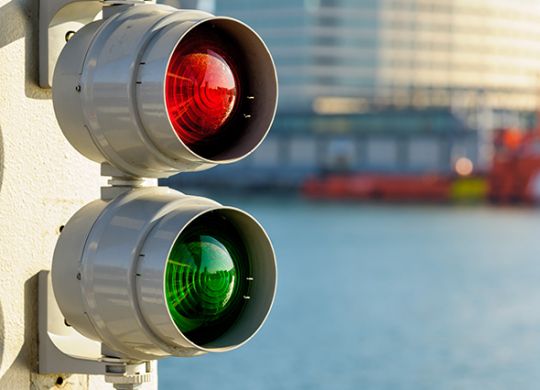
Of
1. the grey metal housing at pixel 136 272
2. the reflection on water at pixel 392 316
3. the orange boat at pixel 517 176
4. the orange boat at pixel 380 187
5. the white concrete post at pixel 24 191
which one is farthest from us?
the orange boat at pixel 380 187

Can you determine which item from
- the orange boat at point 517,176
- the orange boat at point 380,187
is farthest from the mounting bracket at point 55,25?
the orange boat at point 380,187

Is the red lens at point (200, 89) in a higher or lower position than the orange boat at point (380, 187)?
higher

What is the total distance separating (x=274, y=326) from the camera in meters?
21.5

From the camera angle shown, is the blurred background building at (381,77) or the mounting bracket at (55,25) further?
the blurred background building at (381,77)

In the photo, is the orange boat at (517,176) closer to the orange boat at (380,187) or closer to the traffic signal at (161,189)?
the orange boat at (380,187)

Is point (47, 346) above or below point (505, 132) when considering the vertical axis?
above

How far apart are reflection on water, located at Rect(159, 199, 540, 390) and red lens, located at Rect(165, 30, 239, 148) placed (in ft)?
45.9

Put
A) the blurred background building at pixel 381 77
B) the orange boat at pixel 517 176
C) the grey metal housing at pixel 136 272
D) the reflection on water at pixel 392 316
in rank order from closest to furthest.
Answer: the grey metal housing at pixel 136 272 → the reflection on water at pixel 392 316 → the orange boat at pixel 517 176 → the blurred background building at pixel 381 77

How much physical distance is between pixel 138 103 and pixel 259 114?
6.6 inches

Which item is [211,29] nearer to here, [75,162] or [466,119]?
[75,162]

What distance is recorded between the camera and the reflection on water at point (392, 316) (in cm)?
1711

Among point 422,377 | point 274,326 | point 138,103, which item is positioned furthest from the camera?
point 274,326

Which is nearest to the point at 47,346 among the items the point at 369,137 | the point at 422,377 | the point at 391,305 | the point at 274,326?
the point at 422,377

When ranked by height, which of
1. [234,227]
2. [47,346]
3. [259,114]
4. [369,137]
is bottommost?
[369,137]
